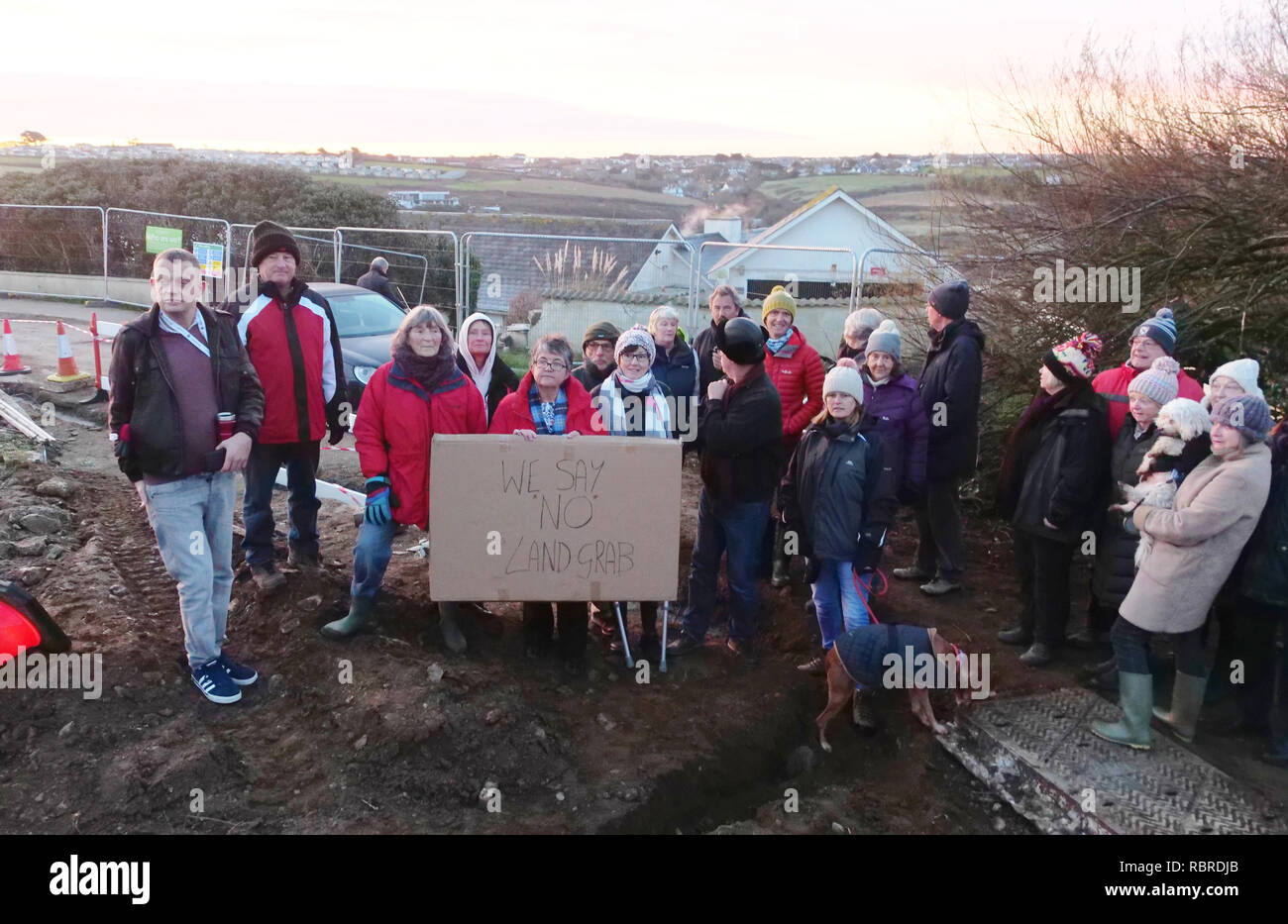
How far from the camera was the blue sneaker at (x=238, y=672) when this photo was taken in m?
5.05

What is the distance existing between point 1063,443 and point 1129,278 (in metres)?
2.64

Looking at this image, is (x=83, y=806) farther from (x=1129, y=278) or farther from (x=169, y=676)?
(x=1129, y=278)

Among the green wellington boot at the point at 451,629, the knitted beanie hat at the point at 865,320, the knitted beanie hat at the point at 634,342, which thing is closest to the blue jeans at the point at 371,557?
the green wellington boot at the point at 451,629

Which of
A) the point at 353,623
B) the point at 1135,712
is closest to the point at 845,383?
the point at 1135,712

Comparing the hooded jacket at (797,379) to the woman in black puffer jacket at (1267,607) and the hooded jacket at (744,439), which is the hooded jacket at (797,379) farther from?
the woman in black puffer jacket at (1267,607)

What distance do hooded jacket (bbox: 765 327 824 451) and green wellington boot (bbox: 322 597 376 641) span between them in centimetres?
297

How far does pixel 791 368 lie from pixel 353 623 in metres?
3.29

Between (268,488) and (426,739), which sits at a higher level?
(268,488)

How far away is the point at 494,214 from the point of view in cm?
4475

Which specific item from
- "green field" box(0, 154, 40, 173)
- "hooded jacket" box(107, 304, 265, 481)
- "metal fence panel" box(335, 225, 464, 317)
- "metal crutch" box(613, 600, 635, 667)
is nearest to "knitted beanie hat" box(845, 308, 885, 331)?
"metal crutch" box(613, 600, 635, 667)

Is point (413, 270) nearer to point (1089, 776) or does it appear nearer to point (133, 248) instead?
point (133, 248)

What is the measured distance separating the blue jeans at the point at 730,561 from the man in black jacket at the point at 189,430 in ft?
8.46

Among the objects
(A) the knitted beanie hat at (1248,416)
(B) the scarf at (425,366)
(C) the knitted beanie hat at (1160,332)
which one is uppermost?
(C) the knitted beanie hat at (1160,332)

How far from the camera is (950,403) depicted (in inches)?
253
